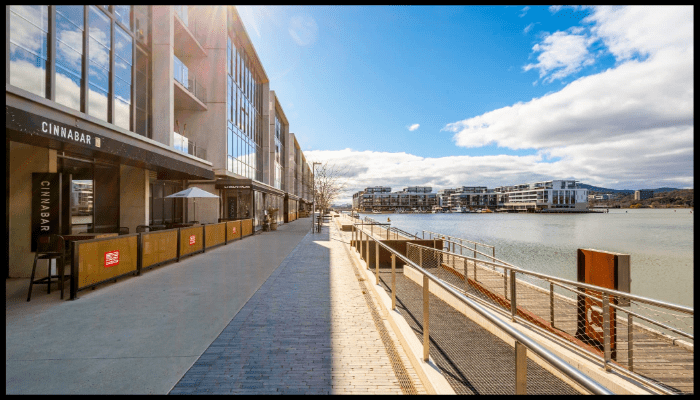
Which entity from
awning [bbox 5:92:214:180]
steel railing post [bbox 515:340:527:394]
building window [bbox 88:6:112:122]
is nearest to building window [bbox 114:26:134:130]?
building window [bbox 88:6:112:122]

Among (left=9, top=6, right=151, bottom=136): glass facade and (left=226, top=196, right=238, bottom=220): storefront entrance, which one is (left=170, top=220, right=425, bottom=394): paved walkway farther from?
(left=226, top=196, right=238, bottom=220): storefront entrance

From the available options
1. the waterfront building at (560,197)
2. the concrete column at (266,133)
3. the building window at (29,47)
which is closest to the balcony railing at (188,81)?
the building window at (29,47)

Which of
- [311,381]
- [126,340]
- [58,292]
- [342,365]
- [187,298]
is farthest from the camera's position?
[58,292]

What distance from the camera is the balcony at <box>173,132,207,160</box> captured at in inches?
709

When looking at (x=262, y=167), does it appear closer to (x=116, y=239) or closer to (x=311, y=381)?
(x=116, y=239)

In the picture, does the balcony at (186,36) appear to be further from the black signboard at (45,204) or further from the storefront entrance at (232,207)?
the black signboard at (45,204)

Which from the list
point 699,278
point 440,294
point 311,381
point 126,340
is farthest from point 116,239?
point 699,278

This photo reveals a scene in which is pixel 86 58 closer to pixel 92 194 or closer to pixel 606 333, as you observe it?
pixel 92 194

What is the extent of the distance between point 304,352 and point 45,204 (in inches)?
354

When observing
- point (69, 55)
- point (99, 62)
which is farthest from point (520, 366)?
point (99, 62)

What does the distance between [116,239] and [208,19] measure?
18.5 metres

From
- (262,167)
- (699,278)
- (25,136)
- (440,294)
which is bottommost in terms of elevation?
(440,294)

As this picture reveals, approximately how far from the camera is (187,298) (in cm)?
678

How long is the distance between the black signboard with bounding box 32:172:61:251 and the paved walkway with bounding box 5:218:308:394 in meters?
1.44
